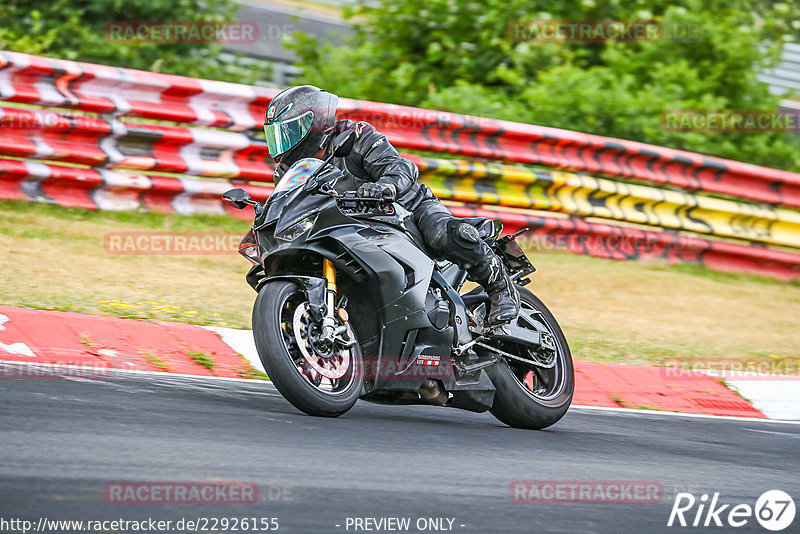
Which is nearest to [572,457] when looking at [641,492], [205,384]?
[641,492]

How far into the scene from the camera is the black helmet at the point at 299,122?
4992 millimetres

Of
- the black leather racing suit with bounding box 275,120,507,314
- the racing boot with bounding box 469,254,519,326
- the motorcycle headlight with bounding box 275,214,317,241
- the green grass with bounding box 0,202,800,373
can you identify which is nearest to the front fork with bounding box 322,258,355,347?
the motorcycle headlight with bounding box 275,214,317,241

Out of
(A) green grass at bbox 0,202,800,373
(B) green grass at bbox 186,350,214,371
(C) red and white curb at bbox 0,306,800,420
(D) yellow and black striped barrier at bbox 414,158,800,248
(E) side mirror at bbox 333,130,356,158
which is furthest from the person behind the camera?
(D) yellow and black striped barrier at bbox 414,158,800,248

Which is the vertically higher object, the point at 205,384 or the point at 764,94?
the point at 764,94

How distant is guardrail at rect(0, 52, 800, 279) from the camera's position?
28.1ft

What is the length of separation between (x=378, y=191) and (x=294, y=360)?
2.74 ft

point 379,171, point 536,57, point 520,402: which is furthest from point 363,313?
point 536,57

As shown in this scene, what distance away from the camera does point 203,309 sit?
24.0ft

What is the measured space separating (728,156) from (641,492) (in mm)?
9419

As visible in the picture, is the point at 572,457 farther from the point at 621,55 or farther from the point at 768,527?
the point at 621,55

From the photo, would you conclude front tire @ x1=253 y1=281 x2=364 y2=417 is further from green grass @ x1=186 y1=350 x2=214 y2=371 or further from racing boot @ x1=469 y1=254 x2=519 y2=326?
green grass @ x1=186 y1=350 x2=214 y2=371

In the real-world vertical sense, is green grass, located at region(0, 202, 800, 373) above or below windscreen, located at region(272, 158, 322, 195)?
below

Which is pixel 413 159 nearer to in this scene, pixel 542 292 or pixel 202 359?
pixel 542 292

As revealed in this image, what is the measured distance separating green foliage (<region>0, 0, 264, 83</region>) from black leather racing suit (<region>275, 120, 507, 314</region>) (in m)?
9.17
